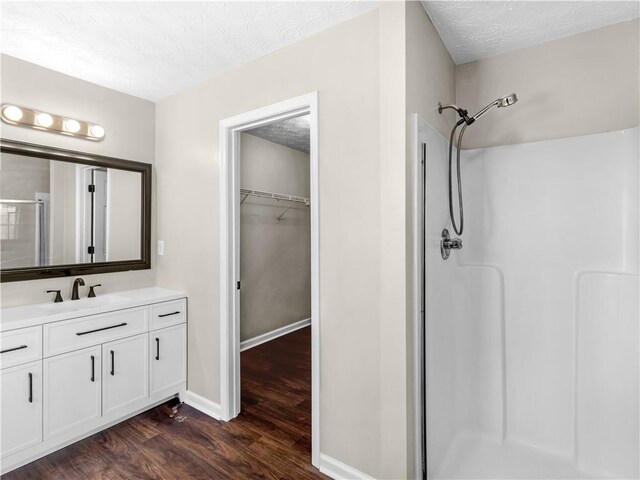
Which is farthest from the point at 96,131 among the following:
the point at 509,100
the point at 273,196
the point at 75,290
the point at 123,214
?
the point at 509,100

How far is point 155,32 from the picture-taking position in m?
1.93

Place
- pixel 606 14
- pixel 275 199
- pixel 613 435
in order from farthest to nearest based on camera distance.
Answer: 1. pixel 275 199
2. pixel 613 435
3. pixel 606 14

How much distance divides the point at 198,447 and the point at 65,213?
1786 mm

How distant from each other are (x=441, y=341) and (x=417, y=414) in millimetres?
431

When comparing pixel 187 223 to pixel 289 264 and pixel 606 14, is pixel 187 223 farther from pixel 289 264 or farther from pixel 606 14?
pixel 606 14

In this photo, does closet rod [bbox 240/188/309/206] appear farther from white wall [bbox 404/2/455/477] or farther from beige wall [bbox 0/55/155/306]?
white wall [bbox 404/2/455/477]

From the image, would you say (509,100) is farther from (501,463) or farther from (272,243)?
(272,243)

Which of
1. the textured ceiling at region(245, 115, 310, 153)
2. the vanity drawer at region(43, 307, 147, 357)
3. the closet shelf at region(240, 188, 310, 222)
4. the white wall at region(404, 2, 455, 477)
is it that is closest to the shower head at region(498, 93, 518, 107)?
the white wall at region(404, 2, 455, 477)

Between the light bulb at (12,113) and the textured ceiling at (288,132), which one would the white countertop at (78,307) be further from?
the textured ceiling at (288,132)

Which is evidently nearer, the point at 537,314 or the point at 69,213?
the point at 537,314

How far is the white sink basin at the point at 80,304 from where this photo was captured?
85.6 inches

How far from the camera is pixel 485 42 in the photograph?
2.01m

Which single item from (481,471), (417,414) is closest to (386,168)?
(417,414)

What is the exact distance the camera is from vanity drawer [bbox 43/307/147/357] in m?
2.01
